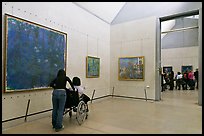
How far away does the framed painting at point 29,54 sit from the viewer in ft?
11.3

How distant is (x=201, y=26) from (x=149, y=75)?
2.86 metres

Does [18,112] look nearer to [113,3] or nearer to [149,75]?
[149,75]

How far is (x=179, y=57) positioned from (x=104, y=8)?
967 cm

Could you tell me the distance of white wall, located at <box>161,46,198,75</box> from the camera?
1273 centimetres

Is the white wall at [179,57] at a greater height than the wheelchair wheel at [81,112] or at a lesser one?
greater

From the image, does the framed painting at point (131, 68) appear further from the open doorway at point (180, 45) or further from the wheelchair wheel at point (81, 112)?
the open doorway at point (180, 45)

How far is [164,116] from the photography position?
167 inches

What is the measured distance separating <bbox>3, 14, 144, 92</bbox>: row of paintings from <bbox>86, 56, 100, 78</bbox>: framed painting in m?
1.38

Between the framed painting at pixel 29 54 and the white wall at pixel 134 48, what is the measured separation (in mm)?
3621

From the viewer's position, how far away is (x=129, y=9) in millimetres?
7355

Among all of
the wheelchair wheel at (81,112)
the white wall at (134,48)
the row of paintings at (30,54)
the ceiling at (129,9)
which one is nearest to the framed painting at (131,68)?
the white wall at (134,48)

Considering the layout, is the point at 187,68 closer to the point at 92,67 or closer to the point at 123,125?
the point at 92,67

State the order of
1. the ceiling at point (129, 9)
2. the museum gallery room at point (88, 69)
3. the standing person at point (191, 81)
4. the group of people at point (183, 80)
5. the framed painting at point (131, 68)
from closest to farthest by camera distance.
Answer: the museum gallery room at point (88, 69) < the ceiling at point (129, 9) < the framed painting at point (131, 68) < the standing person at point (191, 81) < the group of people at point (183, 80)

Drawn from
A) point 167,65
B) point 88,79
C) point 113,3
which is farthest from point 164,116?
point 167,65
